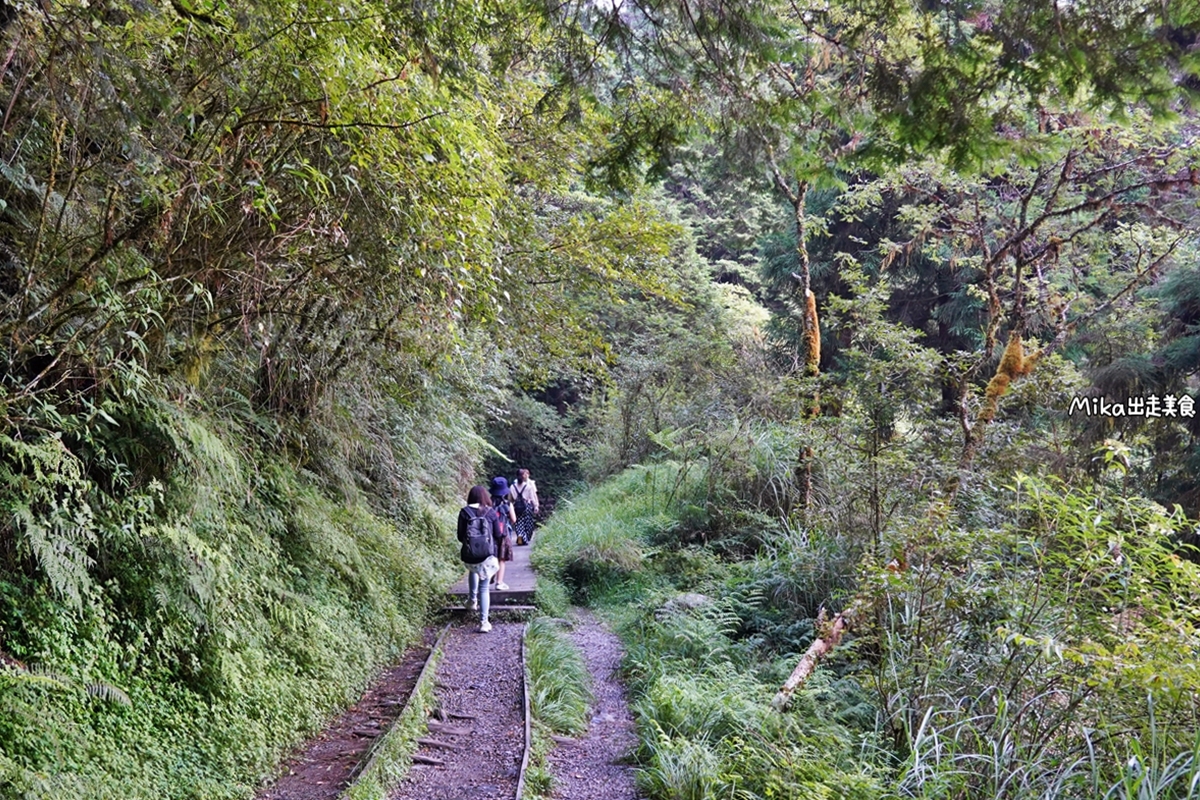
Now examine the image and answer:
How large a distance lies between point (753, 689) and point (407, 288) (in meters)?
4.90

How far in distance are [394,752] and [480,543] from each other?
4025mm

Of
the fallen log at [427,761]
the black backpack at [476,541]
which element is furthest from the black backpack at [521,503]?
the fallen log at [427,761]

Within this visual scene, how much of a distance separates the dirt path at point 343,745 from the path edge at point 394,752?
141 mm

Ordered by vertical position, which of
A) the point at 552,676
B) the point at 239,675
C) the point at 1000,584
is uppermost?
the point at 1000,584

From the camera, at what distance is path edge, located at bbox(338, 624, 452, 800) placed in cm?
510

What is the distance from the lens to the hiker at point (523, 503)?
1482cm

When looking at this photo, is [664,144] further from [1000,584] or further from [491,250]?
[1000,584]

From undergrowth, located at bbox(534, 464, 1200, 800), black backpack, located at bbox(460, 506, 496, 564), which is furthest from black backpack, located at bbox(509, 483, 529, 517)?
undergrowth, located at bbox(534, 464, 1200, 800)

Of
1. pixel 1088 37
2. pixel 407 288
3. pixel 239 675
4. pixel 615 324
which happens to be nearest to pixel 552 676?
pixel 239 675

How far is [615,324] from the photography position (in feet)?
82.8

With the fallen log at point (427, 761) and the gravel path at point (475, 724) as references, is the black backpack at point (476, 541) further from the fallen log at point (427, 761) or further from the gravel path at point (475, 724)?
the fallen log at point (427, 761)

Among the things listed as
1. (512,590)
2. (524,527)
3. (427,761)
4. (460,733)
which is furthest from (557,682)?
(524,527)

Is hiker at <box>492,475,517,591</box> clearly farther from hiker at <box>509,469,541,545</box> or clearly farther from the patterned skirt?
the patterned skirt

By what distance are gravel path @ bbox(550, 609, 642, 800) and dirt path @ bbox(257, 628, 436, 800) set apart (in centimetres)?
158
